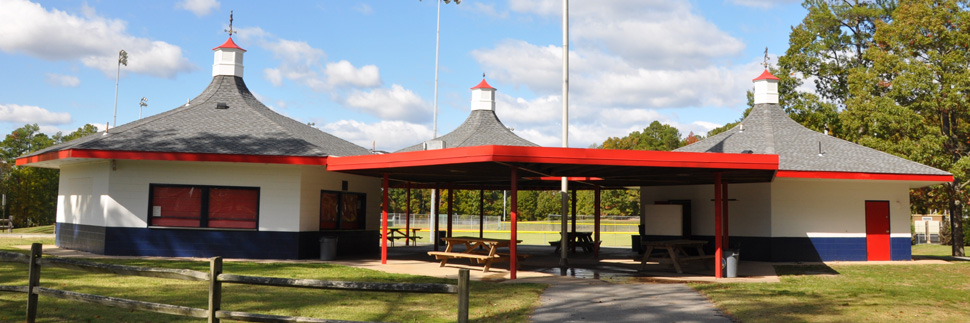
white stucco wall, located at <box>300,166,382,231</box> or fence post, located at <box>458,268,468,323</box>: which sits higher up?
white stucco wall, located at <box>300,166,382,231</box>

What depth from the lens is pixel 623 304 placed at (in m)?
10.6

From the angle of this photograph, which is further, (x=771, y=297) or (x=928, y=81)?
(x=928, y=81)

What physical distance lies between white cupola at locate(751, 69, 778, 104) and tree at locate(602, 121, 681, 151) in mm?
39748

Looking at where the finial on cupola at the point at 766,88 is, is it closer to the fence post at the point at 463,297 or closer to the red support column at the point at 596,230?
the red support column at the point at 596,230

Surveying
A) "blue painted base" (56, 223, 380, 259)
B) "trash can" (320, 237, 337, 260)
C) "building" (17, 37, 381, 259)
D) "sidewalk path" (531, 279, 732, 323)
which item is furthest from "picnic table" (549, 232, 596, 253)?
"sidewalk path" (531, 279, 732, 323)

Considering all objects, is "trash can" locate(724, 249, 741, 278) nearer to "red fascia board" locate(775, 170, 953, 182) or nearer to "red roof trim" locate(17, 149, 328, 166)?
"red fascia board" locate(775, 170, 953, 182)

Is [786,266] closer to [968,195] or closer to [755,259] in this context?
[755,259]

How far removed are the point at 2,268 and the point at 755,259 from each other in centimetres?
1917

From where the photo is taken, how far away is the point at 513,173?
14.5 metres

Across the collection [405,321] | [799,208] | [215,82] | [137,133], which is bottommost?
[405,321]

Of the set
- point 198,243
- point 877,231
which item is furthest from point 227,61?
point 877,231

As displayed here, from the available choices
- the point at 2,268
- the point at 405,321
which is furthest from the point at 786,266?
the point at 2,268

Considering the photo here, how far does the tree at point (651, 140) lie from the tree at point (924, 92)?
126ft

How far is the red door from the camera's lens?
848 inches
